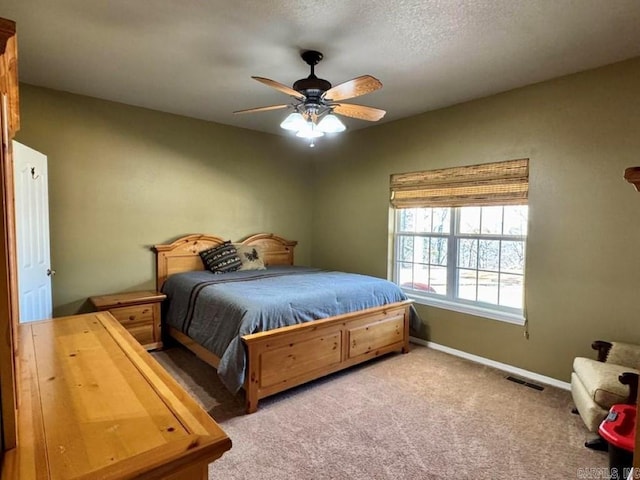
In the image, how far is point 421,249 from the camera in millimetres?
4102

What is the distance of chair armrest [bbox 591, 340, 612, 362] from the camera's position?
8.37 feet

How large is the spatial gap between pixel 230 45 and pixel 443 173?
7.81ft

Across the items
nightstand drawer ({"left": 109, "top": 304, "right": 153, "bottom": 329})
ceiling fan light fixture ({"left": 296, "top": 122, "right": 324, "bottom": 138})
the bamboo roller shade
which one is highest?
ceiling fan light fixture ({"left": 296, "top": 122, "right": 324, "bottom": 138})

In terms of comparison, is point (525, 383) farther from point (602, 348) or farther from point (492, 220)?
point (492, 220)

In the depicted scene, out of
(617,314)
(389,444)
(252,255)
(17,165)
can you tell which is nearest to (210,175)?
(252,255)

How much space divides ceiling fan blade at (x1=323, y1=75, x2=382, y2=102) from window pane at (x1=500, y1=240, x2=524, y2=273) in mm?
2077

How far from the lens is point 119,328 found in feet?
5.84

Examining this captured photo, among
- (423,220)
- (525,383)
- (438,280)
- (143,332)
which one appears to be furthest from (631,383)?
(143,332)

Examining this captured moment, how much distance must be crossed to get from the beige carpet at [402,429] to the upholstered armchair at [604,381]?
19 centimetres

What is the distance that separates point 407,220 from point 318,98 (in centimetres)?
219

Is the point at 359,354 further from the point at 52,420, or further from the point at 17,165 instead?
the point at 17,165

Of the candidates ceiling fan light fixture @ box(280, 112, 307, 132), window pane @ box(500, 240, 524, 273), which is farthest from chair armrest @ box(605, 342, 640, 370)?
ceiling fan light fixture @ box(280, 112, 307, 132)

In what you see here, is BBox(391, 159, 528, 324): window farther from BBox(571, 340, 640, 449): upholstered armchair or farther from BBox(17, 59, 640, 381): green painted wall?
BBox(571, 340, 640, 449): upholstered armchair

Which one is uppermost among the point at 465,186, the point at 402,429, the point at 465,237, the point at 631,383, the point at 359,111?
the point at 359,111
